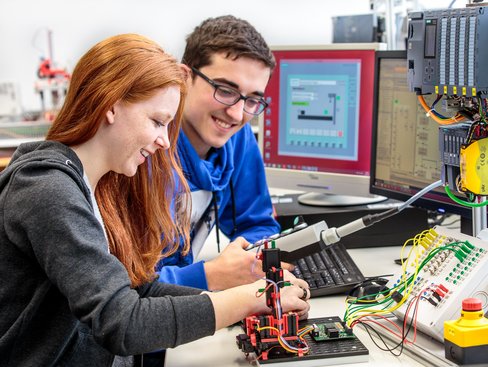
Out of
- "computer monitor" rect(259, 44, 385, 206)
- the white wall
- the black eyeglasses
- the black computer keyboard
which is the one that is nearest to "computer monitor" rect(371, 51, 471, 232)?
"computer monitor" rect(259, 44, 385, 206)

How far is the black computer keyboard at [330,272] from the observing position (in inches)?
56.9

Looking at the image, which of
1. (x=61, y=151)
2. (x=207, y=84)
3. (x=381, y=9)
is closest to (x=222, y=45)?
(x=207, y=84)

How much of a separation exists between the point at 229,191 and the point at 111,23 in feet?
10.5

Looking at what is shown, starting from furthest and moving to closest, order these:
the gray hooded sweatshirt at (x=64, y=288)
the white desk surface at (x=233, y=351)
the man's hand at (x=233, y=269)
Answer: the man's hand at (x=233, y=269) → the white desk surface at (x=233, y=351) → the gray hooded sweatshirt at (x=64, y=288)

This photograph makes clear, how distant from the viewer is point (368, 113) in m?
1.95

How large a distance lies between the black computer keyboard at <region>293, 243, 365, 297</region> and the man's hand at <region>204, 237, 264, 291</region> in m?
0.12

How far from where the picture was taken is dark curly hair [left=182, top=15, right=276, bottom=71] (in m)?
1.64

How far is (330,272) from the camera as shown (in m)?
1.51

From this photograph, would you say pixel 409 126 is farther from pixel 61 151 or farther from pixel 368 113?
pixel 61 151

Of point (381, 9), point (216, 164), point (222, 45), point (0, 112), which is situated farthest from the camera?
point (0, 112)

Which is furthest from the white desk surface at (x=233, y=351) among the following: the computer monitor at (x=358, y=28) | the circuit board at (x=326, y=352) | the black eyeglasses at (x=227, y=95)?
the computer monitor at (x=358, y=28)

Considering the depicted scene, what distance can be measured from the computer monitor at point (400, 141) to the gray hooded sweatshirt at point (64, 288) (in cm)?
78

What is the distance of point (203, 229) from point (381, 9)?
136 cm

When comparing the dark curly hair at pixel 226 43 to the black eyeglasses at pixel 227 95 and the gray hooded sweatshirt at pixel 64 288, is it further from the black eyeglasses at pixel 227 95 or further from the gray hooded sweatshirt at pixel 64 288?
the gray hooded sweatshirt at pixel 64 288
